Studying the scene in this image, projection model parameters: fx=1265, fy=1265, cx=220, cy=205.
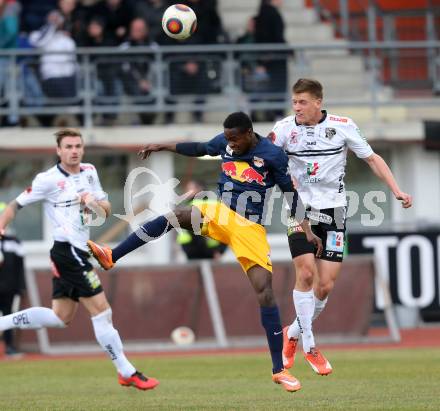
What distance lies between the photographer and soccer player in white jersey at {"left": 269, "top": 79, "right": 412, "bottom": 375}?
39.2ft

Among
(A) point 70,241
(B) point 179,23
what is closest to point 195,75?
(B) point 179,23

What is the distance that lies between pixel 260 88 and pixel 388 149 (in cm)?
345

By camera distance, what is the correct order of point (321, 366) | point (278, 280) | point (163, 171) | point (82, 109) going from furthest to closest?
1. point (163, 171)
2. point (82, 109)
3. point (278, 280)
4. point (321, 366)

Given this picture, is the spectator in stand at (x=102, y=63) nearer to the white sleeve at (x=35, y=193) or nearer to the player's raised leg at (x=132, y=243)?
the white sleeve at (x=35, y=193)

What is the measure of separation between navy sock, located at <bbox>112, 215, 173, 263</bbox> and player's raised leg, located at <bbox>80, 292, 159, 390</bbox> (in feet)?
4.06

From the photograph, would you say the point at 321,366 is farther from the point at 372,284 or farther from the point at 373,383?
the point at 372,284

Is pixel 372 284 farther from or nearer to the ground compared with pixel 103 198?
nearer to the ground

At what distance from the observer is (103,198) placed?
12719 mm

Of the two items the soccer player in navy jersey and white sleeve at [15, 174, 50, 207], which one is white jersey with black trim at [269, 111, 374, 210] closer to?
the soccer player in navy jersey

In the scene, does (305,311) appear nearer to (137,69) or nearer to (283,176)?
(283,176)

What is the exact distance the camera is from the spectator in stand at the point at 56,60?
66.9 feet

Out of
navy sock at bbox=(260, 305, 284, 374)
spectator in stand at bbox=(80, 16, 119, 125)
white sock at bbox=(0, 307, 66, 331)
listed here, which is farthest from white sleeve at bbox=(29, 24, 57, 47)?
navy sock at bbox=(260, 305, 284, 374)

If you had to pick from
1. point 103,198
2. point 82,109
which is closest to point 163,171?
point 82,109

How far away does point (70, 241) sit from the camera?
42.3 ft
